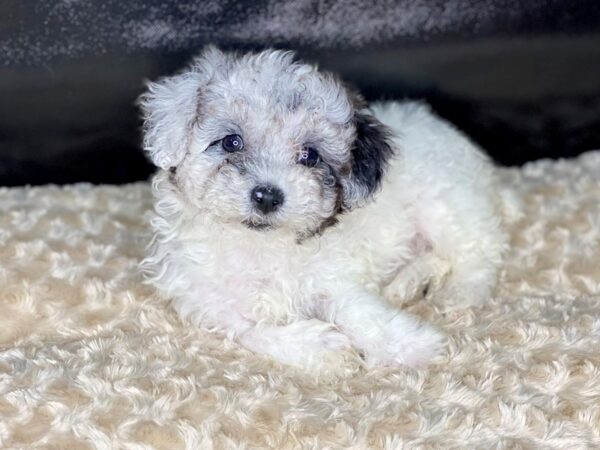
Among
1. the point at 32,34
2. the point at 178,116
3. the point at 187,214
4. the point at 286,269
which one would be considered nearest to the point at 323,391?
the point at 286,269

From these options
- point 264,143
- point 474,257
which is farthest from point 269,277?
point 474,257

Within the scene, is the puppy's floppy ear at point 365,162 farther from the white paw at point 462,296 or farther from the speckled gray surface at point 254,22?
the speckled gray surface at point 254,22

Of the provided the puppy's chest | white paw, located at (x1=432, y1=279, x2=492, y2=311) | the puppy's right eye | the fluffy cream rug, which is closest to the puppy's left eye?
the puppy's right eye

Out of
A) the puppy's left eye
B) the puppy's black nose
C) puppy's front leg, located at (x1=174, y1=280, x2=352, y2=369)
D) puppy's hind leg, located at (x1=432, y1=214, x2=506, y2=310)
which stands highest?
the puppy's left eye

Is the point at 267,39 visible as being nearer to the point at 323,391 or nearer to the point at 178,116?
the point at 178,116

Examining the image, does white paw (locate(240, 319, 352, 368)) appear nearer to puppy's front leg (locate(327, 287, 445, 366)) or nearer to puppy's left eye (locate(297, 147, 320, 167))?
puppy's front leg (locate(327, 287, 445, 366))

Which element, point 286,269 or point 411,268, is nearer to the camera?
point 286,269

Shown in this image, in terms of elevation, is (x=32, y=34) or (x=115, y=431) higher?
(x=32, y=34)
